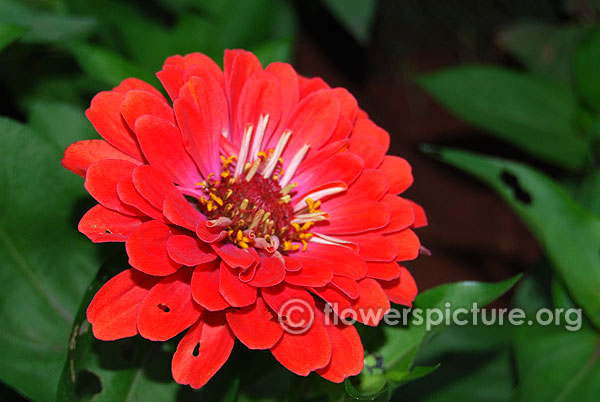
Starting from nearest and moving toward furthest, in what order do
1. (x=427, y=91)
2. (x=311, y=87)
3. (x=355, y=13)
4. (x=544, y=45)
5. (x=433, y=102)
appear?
(x=311, y=87) < (x=355, y=13) < (x=427, y=91) < (x=544, y=45) < (x=433, y=102)

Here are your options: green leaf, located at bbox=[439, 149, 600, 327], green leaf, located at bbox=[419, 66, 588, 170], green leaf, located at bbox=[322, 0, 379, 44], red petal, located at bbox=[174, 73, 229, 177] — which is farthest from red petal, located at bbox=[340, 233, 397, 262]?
green leaf, located at bbox=[419, 66, 588, 170]

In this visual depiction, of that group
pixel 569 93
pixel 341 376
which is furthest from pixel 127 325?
pixel 569 93

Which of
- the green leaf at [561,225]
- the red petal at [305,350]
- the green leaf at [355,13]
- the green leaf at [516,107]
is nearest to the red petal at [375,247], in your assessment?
the red petal at [305,350]

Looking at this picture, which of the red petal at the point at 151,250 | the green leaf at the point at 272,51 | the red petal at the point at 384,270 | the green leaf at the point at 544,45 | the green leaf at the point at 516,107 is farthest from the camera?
the green leaf at the point at 544,45

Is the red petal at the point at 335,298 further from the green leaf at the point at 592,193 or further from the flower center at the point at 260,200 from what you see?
the green leaf at the point at 592,193

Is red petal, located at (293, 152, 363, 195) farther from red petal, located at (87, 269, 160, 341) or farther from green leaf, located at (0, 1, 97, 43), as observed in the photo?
green leaf, located at (0, 1, 97, 43)

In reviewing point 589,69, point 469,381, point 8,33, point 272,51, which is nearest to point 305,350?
point 8,33

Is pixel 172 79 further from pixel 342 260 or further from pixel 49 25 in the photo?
pixel 49 25
